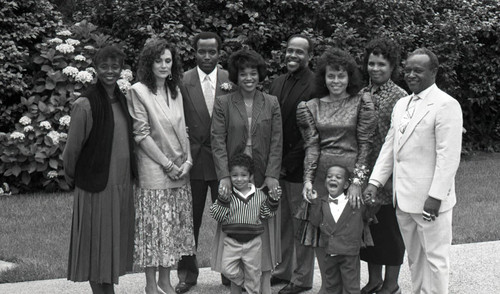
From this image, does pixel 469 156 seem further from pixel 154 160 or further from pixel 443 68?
pixel 154 160

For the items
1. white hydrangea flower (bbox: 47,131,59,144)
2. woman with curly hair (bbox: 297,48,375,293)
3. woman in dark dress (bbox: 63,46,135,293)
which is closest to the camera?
woman in dark dress (bbox: 63,46,135,293)

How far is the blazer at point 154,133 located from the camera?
5.83m

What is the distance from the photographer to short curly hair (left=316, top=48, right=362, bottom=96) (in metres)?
5.70

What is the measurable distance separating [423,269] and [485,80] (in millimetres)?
9265

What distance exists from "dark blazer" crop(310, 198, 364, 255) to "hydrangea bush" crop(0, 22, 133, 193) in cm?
526

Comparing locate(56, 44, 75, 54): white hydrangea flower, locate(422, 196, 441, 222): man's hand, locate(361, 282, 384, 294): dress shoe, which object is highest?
locate(56, 44, 75, 54): white hydrangea flower

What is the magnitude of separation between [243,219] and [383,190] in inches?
42.7

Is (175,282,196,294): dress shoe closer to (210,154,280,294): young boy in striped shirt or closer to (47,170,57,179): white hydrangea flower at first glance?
(210,154,280,294): young boy in striped shirt

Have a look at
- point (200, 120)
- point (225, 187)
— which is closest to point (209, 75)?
point (200, 120)

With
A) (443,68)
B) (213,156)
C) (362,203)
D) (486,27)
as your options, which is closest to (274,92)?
(213,156)

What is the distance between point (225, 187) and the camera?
5.76 metres

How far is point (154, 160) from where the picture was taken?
19.2 ft

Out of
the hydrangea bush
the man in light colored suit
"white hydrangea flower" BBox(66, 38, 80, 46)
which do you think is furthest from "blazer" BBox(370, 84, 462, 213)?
"white hydrangea flower" BBox(66, 38, 80, 46)

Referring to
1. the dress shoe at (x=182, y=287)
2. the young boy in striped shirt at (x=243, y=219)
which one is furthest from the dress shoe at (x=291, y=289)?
the dress shoe at (x=182, y=287)
